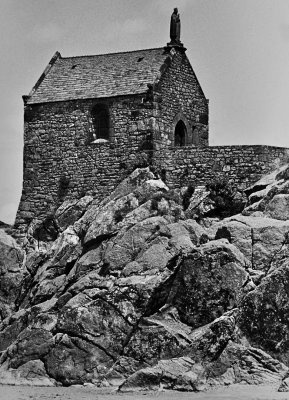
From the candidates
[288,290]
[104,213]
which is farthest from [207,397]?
[104,213]

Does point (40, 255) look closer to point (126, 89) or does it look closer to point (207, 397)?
point (126, 89)

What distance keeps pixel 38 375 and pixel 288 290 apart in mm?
10539

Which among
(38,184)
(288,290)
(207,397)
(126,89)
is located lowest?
(207,397)

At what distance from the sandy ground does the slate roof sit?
17245mm

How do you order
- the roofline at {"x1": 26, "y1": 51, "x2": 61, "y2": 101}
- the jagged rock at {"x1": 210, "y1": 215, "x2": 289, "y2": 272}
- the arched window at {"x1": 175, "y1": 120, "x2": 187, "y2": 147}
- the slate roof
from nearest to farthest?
the jagged rock at {"x1": 210, "y1": 215, "x2": 289, "y2": 272} < the slate roof < the arched window at {"x1": 175, "y1": 120, "x2": 187, "y2": 147} < the roofline at {"x1": 26, "y1": 51, "x2": 61, "y2": 101}

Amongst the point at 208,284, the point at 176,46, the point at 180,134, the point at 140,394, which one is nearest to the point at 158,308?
the point at 208,284

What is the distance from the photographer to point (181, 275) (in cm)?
5472

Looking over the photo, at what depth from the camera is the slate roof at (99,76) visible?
6394 centimetres

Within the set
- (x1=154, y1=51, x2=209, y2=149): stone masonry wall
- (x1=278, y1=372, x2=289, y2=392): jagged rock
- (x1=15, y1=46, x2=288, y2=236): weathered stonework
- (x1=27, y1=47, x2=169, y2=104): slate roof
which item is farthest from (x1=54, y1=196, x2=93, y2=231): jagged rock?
(x1=278, y1=372, x2=289, y2=392): jagged rock

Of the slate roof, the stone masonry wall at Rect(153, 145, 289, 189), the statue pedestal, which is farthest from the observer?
the statue pedestal

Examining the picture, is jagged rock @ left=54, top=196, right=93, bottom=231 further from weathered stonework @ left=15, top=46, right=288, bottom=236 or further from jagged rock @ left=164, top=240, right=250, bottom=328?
jagged rock @ left=164, top=240, right=250, bottom=328

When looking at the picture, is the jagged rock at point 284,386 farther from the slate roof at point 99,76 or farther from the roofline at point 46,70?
the roofline at point 46,70

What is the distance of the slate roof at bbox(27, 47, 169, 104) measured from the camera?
2517 inches

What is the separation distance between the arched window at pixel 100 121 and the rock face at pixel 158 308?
4815 mm
